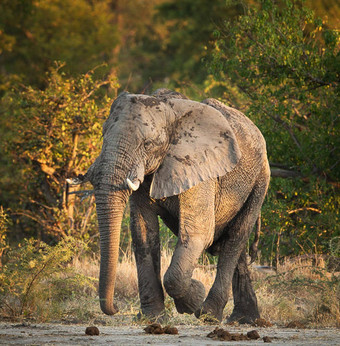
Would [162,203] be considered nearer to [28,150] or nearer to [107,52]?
[28,150]

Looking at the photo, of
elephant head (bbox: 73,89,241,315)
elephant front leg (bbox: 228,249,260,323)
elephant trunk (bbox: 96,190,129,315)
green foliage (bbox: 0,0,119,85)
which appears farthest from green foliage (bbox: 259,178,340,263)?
green foliage (bbox: 0,0,119,85)

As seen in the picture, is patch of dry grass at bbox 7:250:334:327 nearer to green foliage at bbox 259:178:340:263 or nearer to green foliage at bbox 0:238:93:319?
green foliage at bbox 0:238:93:319

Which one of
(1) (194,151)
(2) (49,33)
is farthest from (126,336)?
(2) (49,33)

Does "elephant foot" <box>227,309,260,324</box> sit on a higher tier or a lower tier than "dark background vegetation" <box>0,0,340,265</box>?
lower

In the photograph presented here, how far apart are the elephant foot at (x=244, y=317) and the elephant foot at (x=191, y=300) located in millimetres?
1212

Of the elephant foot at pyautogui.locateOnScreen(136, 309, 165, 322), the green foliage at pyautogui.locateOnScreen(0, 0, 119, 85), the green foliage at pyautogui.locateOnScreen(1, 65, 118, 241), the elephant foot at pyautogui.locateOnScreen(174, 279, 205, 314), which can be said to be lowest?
the elephant foot at pyautogui.locateOnScreen(136, 309, 165, 322)

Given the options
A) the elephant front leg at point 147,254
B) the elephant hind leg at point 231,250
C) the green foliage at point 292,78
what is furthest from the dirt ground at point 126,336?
the green foliage at point 292,78

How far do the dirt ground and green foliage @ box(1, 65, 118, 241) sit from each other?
223 inches

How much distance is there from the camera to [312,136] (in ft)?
39.8

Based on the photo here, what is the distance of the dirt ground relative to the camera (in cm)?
581

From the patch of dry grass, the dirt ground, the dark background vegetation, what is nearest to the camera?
the dirt ground

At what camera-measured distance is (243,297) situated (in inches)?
343

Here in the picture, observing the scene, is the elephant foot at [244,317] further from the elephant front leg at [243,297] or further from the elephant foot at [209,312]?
the elephant foot at [209,312]

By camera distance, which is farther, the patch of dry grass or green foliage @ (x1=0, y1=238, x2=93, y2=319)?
the patch of dry grass
